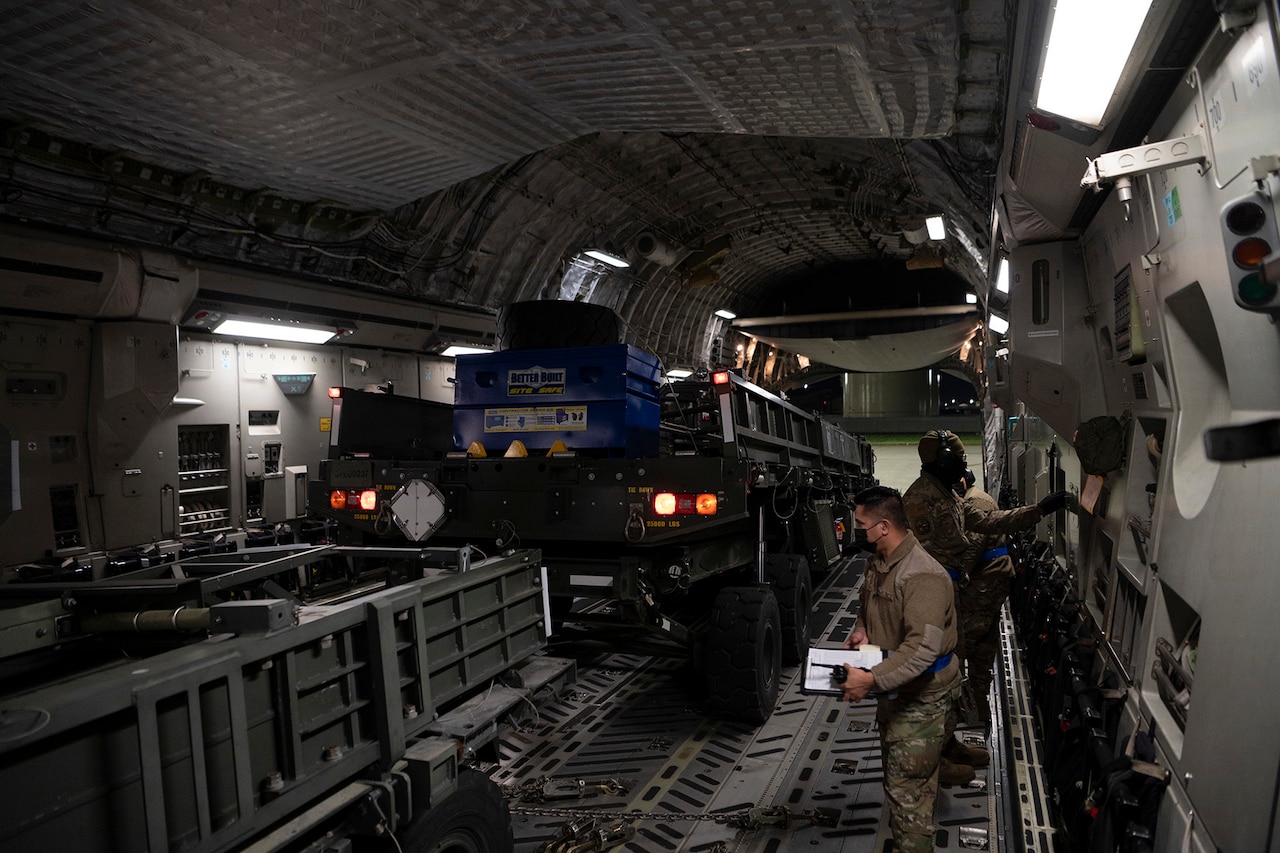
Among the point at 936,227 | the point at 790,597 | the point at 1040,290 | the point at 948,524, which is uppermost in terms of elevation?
the point at 936,227

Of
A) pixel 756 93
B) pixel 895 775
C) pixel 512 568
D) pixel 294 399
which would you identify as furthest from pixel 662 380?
pixel 294 399

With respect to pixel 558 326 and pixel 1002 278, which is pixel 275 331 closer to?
pixel 558 326

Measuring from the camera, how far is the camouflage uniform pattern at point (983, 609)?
524cm

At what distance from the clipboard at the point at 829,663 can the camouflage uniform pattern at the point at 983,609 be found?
2072 millimetres

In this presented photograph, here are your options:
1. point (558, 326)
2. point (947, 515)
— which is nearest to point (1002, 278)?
point (947, 515)

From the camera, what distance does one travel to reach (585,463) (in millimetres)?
4953

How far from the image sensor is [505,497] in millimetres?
5172

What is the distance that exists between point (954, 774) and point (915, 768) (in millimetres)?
1224

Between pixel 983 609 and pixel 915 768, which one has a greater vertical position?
pixel 983 609

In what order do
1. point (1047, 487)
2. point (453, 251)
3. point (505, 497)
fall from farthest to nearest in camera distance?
point (453, 251)
point (1047, 487)
point (505, 497)

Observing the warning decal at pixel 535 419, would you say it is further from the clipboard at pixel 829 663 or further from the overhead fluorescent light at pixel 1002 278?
the overhead fluorescent light at pixel 1002 278

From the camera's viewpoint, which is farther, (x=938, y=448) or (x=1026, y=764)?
(x=938, y=448)

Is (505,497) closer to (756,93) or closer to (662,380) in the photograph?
(662,380)

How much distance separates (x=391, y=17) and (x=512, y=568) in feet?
10.4
